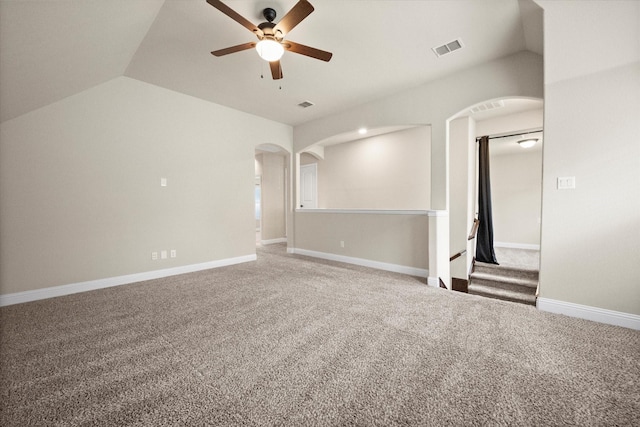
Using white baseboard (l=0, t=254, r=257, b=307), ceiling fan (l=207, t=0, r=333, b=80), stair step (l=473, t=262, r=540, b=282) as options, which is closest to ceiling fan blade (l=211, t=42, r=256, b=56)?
ceiling fan (l=207, t=0, r=333, b=80)

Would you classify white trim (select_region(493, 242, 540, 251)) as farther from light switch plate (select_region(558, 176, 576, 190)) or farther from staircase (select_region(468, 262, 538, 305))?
light switch plate (select_region(558, 176, 576, 190))

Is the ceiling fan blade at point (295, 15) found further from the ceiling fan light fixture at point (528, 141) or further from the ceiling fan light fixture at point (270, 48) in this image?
the ceiling fan light fixture at point (528, 141)

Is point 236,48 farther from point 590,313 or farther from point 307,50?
point 590,313

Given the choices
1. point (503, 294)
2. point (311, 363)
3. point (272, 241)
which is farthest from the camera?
point (272, 241)

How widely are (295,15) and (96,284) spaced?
4033 millimetres

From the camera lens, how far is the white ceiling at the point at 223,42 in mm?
2070

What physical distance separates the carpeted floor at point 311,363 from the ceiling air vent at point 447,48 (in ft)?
9.69

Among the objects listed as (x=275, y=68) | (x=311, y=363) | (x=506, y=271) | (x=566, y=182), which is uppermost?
(x=275, y=68)

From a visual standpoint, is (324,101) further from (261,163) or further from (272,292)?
(261,163)

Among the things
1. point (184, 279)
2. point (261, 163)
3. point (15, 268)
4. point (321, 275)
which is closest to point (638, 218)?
point (321, 275)

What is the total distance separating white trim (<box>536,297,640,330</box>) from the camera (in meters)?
2.18

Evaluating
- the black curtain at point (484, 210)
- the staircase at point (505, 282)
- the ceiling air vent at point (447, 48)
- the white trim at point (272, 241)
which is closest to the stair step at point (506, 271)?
the staircase at point (505, 282)

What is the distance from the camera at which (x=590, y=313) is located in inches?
91.7

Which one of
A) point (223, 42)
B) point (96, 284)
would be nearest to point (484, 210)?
point (223, 42)
